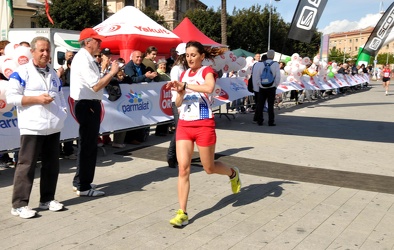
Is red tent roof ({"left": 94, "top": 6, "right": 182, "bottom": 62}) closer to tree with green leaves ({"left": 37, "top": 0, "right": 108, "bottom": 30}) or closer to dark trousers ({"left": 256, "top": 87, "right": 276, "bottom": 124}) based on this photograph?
dark trousers ({"left": 256, "top": 87, "right": 276, "bottom": 124})

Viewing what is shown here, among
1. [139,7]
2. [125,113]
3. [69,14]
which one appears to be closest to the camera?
[125,113]

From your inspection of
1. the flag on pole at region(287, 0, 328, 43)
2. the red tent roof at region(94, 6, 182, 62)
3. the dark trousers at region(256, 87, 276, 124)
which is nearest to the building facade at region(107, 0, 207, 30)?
the red tent roof at region(94, 6, 182, 62)

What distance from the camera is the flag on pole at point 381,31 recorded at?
2645 centimetres

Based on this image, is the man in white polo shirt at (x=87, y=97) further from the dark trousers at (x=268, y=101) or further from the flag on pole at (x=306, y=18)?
the flag on pole at (x=306, y=18)

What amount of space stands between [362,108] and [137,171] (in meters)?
12.9

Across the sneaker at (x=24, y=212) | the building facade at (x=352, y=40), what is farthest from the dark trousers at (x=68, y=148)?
the building facade at (x=352, y=40)

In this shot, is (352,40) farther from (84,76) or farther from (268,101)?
(84,76)

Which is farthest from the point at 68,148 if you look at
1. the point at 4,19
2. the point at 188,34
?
the point at 188,34

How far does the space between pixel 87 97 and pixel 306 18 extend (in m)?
10.2

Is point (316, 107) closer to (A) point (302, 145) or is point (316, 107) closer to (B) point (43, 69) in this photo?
(A) point (302, 145)

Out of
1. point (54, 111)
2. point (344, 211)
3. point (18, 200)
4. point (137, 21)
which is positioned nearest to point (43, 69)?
point (54, 111)

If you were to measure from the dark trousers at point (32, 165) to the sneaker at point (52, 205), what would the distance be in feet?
0.38

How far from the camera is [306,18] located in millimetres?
13406

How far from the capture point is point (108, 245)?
3783mm
